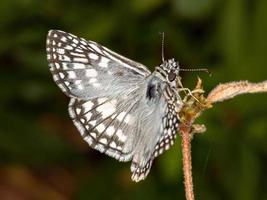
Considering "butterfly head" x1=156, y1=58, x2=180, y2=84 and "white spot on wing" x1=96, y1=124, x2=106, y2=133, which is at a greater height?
"butterfly head" x1=156, y1=58, x2=180, y2=84

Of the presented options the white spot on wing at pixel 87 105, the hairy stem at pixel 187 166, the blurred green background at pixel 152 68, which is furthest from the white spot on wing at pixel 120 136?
the blurred green background at pixel 152 68

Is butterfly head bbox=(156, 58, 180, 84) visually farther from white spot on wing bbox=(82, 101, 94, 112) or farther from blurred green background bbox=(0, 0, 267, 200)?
blurred green background bbox=(0, 0, 267, 200)

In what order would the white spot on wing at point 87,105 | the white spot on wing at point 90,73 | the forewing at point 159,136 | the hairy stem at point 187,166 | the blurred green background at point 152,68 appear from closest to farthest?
the hairy stem at point 187,166 < the forewing at point 159,136 < the white spot on wing at point 87,105 < the white spot on wing at point 90,73 < the blurred green background at point 152,68

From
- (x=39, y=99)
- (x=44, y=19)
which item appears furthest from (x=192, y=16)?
(x=39, y=99)

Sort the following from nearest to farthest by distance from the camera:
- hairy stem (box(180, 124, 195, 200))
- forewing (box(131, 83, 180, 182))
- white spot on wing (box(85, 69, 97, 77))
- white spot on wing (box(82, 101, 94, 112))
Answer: hairy stem (box(180, 124, 195, 200)) → forewing (box(131, 83, 180, 182)) → white spot on wing (box(82, 101, 94, 112)) → white spot on wing (box(85, 69, 97, 77))

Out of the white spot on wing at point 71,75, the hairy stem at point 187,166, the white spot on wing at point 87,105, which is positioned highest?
the white spot on wing at point 71,75

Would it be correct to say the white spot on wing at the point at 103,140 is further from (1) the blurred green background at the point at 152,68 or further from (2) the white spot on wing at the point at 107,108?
(1) the blurred green background at the point at 152,68

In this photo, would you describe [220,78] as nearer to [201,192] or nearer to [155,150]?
[201,192]

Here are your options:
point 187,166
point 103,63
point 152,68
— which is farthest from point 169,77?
point 152,68

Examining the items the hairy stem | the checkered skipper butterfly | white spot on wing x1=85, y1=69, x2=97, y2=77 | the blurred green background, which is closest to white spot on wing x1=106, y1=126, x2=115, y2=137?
the checkered skipper butterfly
